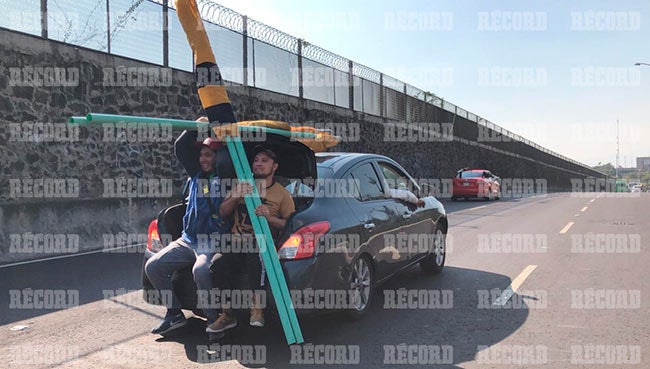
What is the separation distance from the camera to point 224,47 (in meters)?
14.5

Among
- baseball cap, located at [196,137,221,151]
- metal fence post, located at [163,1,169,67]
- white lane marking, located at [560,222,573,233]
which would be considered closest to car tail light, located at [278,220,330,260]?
baseball cap, located at [196,137,221,151]

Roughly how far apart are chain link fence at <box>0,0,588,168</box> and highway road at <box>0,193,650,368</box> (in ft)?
16.4

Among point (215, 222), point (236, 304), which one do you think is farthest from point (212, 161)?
point (236, 304)

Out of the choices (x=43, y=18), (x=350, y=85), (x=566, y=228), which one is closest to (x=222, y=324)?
(x=43, y=18)

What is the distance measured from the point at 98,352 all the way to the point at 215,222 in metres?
1.39

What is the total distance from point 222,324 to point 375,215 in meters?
1.85

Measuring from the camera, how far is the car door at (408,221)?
5.84 metres

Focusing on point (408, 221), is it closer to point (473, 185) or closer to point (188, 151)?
point (188, 151)

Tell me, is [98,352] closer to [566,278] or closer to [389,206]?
[389,206]

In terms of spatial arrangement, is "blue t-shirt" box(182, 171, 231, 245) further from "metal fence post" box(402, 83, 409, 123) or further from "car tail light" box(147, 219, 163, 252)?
"metal fence post" box(402, 83, 409, 123)

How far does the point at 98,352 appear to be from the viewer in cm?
424

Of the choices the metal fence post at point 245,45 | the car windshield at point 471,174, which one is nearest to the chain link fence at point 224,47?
the metal fence post at point 245,45

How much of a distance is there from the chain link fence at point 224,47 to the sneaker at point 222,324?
7.90 metres

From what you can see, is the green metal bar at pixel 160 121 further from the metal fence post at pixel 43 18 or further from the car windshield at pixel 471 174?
the car windshield at pixel 471 174
